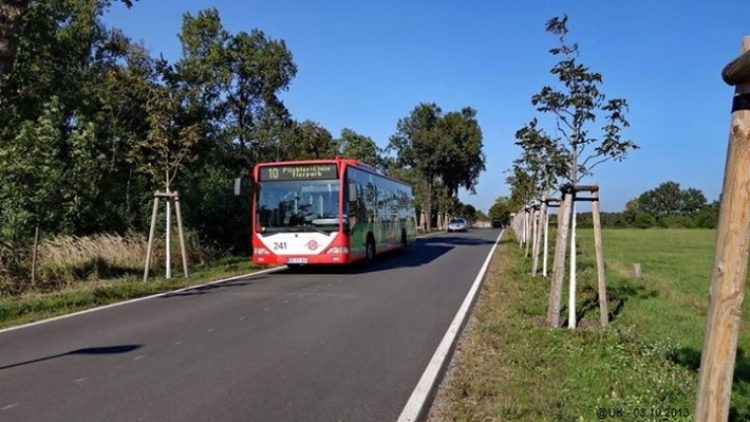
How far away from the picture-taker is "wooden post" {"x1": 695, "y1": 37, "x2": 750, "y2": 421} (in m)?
3.31

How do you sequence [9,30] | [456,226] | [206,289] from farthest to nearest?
1. [456,226]
2. [206,289]
3. [9,30]

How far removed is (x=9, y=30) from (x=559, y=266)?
31.7 feet

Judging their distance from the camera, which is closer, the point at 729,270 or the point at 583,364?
the point at 729,270

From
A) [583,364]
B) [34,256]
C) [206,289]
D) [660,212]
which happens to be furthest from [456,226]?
[660,212]

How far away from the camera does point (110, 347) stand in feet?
25.7

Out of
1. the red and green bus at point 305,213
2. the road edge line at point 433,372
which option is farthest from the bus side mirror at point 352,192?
the road edge line at point 433,372

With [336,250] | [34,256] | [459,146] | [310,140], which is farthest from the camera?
[459,146]

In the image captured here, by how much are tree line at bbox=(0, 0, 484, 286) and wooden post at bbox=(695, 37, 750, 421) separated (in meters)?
10.9

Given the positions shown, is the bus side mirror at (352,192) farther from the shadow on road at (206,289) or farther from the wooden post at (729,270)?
the wooden post at (729,270)

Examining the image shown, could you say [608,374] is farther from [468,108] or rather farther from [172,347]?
[468,108]

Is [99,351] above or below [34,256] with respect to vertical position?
below

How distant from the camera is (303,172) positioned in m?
17.3

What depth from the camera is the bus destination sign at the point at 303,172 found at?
56.4ft

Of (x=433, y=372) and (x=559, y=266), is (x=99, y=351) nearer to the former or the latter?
(x=433, y=372)
